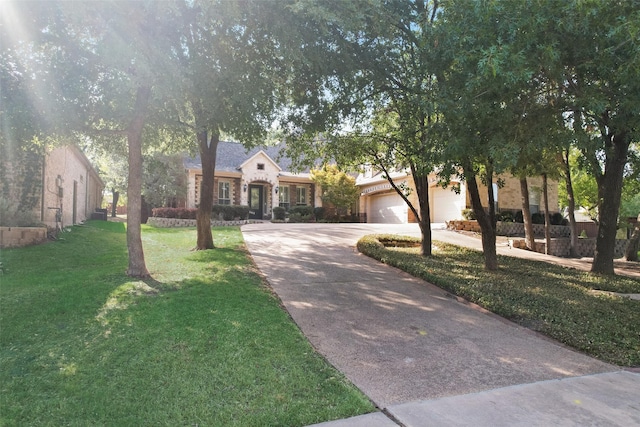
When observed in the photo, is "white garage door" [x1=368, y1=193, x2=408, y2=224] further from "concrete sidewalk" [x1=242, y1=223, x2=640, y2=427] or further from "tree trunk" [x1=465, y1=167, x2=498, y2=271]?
"concrete sidewalk" [x1=242, y1=223, x2=640, y2=427]

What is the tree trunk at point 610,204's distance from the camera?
10.3m

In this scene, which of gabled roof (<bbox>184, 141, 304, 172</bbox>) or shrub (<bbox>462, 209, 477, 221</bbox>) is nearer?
shrub (<bbox>462, 209, 477, 221</bbox>)

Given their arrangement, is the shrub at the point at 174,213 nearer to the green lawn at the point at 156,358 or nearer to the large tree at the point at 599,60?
the green lawn at the point at 156,358

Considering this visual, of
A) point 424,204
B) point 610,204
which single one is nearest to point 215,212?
point 424,204

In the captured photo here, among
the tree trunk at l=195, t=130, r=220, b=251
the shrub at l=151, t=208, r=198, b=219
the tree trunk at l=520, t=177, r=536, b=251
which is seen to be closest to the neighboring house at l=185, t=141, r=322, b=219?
the shrub at l=151, t=208, r=198, b=219

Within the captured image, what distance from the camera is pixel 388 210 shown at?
94.6ft

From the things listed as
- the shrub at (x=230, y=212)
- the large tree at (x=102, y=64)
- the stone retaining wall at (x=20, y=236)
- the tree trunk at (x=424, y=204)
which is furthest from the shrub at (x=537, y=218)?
the stone retaining wall at (x=20, y=236)

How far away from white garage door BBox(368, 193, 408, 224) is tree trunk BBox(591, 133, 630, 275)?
607 inches

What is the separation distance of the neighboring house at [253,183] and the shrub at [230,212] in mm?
2432

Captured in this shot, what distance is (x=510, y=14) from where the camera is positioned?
525 cm

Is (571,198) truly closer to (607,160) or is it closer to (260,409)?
(607,160)

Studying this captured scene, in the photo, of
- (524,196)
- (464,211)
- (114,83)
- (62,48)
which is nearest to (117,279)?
(114,83)

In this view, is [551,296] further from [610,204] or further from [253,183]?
[253,183]

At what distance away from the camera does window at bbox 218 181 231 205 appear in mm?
28406
